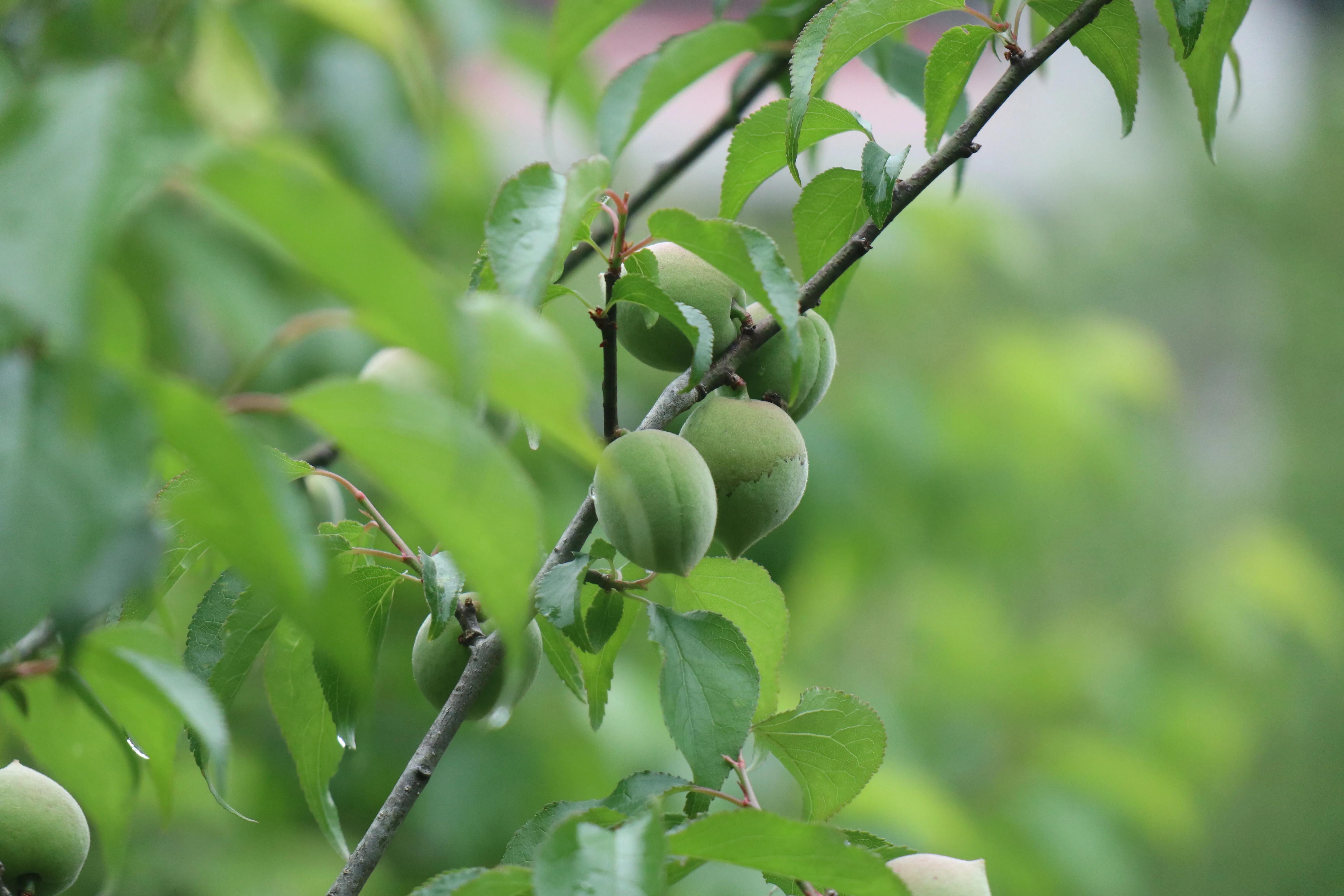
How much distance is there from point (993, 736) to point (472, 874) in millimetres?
1577

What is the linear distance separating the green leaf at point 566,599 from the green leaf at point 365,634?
0.05 metres

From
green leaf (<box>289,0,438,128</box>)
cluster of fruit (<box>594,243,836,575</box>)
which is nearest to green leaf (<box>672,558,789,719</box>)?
cluster of fruit (<box>594,243,836,575</box>)

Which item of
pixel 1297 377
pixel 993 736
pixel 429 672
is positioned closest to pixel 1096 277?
pixel 1297 377

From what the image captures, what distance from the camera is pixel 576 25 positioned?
1.53ft

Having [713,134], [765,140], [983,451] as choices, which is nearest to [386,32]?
[713,134]

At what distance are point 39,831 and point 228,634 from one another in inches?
3.2

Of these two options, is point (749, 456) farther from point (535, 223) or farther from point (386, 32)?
point (386, 32)

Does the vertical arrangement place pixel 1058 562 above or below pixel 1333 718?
above

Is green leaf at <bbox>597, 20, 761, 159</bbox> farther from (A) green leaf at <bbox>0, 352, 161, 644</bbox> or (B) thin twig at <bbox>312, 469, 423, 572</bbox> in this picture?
(A) green leaf at <bbox>0, 352, 161, 644</bbox>

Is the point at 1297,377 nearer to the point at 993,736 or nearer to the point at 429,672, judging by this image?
the point at 993,736

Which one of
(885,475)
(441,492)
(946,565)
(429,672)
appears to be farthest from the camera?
(946,565)

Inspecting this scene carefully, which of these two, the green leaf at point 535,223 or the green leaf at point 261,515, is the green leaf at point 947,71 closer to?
the green leaf at point 535,223

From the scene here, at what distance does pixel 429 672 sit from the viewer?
409 millimetres

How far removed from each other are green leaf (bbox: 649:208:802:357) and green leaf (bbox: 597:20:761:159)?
19cm
